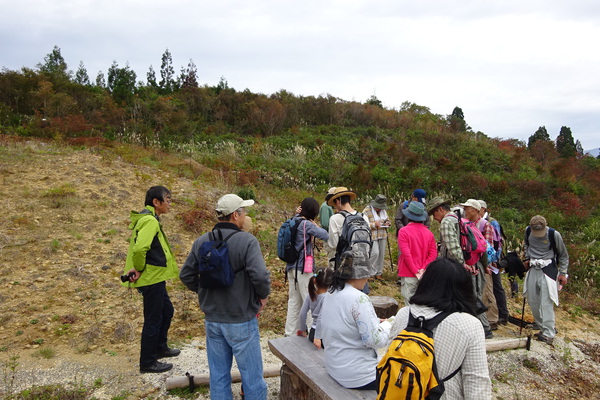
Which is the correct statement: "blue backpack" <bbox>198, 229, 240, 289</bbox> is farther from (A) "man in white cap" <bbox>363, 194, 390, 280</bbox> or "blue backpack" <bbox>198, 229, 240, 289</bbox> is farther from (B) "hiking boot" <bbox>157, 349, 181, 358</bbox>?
(A) "man in white cap" <bbox>363, 194, 390, 280</bbox>

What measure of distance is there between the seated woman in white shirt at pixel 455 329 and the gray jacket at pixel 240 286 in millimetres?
1198

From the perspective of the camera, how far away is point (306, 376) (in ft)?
10.5

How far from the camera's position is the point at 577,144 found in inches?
1072

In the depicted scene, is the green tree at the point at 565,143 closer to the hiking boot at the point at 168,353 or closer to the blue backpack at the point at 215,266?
the hiking boot at the point at 168,353

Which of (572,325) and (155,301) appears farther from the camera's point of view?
(572,325)

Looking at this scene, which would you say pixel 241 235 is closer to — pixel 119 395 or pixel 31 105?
pixel 119 395

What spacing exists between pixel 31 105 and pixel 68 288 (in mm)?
14249

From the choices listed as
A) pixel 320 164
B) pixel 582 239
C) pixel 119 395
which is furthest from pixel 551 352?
pixel 320 164

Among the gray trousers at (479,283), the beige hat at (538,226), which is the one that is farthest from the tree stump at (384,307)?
the beige hat at (538,226)

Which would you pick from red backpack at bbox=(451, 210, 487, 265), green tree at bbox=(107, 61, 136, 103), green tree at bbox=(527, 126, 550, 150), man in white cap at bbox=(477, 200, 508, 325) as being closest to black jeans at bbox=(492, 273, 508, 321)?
man in white cap at bbox=(477, 200, 508, 325)

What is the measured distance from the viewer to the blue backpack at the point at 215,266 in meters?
2.93

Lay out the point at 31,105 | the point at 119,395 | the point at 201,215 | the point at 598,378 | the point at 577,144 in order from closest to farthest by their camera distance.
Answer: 1. the point at 119,395
2. the point at 598,378
3. the point at 201,215
4. the point at 31,105
5. the point at 577,144

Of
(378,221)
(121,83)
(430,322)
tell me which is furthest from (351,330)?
(121,83)

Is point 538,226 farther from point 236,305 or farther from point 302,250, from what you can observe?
point 236,305
